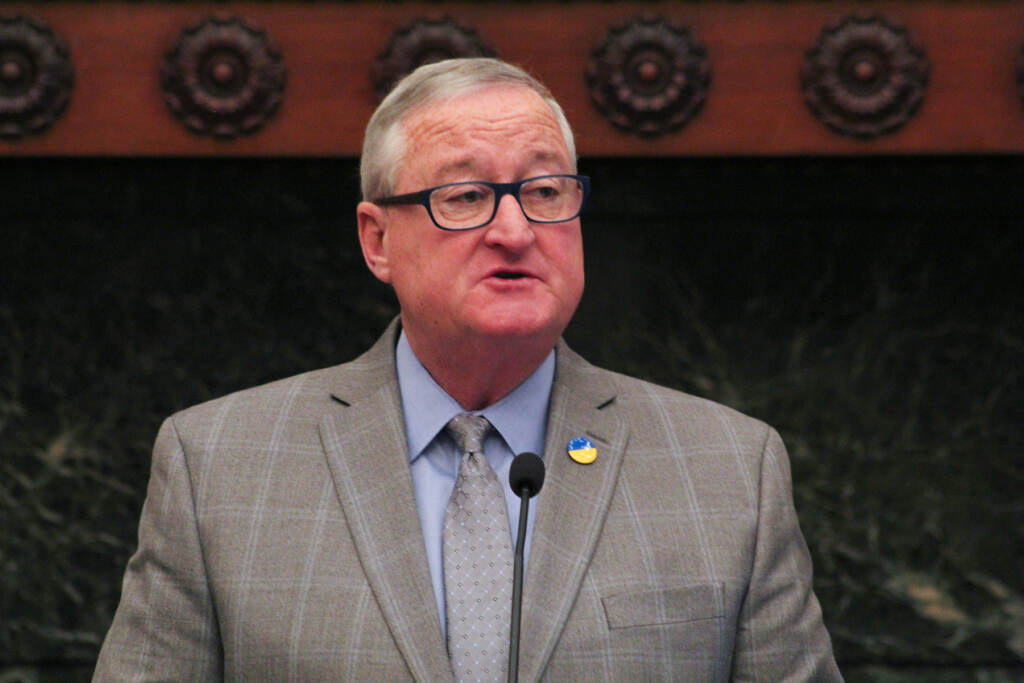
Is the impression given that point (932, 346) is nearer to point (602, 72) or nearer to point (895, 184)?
point (895, 184)

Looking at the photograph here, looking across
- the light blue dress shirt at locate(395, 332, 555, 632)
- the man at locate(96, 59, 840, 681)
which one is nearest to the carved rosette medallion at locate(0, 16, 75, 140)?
the man at locate(96, 59, 840, 681)

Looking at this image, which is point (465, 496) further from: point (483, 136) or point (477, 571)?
point (483, 136)

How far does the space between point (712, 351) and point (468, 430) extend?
1266mm

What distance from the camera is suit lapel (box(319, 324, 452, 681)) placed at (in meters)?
1.71

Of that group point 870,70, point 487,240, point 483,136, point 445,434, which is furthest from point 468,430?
point 870,70

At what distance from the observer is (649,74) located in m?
2.66

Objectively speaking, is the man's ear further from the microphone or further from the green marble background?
the green marble background

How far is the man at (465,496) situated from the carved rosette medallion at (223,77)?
73 centimetres

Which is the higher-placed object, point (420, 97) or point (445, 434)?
point (420, 97)

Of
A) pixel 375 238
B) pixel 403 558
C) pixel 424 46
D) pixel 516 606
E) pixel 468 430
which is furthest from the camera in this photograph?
pixel 424 46

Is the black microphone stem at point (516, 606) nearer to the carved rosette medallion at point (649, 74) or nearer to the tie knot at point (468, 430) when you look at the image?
the tie knot at point (468, 430)

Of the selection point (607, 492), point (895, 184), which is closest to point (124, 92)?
point (607, 492)

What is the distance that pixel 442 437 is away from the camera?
76.8 inches

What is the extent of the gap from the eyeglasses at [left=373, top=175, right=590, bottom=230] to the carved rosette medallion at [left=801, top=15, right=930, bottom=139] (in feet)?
3.23
